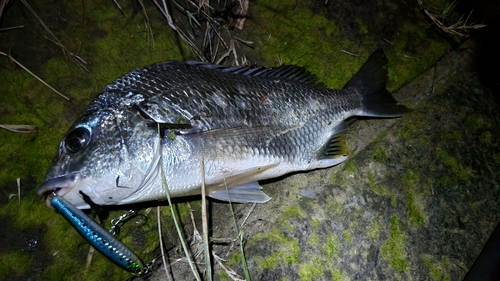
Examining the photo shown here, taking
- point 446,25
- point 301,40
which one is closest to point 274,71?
point 301,40

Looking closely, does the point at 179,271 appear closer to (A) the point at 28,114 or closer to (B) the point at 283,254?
(B) the point at 283,254

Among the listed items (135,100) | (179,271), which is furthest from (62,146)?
(179,271)

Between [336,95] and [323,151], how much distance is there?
16.7 inches

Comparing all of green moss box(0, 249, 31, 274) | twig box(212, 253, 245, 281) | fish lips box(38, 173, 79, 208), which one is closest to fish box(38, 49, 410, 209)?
fish lips box(38, 173, 79, 208)

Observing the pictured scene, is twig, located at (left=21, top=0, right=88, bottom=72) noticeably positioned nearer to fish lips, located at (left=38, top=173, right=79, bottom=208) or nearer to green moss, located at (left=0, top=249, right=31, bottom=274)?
fish lips, located at (left=38, top=173, right=79, bottom=208)

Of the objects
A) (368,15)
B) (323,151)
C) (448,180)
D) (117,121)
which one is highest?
(368,15)

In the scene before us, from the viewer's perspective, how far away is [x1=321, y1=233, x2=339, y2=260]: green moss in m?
2.52

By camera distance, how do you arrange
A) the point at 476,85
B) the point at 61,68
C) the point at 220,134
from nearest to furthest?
the point at 220,134, the point at 61,68, the point at 476,85

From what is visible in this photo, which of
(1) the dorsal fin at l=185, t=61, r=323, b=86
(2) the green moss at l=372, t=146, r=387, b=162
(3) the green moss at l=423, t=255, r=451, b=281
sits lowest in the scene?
(3) the green moss at l=423, t=255, r=451, b=281

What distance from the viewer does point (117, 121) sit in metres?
2.14

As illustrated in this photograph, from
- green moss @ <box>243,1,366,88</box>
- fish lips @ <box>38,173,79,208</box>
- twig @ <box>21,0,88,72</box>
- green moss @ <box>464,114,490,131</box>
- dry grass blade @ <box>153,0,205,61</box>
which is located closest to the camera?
fish lips @ <box>38,173,79,208</box>

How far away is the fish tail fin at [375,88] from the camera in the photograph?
9.57ft

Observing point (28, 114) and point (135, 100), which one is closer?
point (135, 100)

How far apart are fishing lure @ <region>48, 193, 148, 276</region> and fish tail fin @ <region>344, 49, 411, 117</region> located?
75.9 inches
